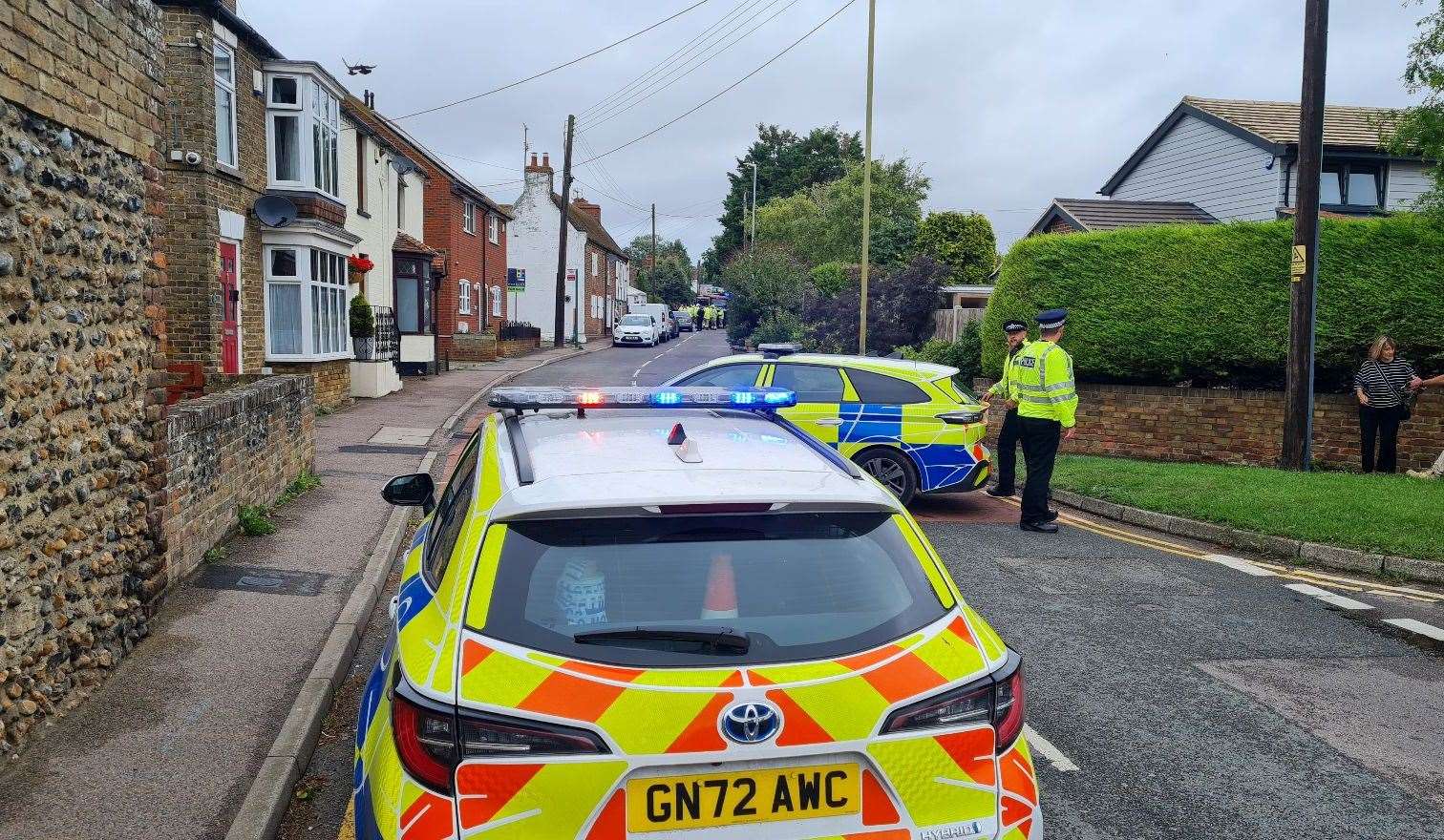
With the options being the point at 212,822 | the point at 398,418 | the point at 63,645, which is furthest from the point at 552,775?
the point at 398,418

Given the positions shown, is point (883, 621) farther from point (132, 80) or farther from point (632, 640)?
point (132, 80)

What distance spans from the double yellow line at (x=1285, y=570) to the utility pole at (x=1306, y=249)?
398 centimetres

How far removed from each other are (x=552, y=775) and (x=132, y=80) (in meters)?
5.40

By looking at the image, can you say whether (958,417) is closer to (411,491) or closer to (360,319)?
(411,491)

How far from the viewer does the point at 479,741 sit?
2.53 meters

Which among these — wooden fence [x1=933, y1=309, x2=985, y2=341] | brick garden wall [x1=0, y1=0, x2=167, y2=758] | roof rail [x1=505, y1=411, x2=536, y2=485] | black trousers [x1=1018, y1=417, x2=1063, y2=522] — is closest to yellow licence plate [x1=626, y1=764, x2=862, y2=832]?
roof rail [x1=505, y1=411, x2=536, y2=485]

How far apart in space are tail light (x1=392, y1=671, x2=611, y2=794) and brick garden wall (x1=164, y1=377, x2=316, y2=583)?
5.01m

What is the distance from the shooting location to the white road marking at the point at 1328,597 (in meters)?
7.80

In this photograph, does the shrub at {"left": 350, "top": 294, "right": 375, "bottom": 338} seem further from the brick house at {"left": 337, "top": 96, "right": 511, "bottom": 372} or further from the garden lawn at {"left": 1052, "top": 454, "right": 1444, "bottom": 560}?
the garden lawn at {"left": 1052, "top": 454, "right": 1444, "bottom": 560}

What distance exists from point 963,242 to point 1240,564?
27.0 meters

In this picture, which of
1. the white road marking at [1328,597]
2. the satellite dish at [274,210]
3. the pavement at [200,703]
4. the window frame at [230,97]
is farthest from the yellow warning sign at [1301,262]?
the satellite dish at [274,210]

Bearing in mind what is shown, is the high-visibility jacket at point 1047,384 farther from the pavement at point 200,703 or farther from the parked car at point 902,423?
the pavement at point 200,703

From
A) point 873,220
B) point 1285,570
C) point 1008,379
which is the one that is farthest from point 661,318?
point 1285,570

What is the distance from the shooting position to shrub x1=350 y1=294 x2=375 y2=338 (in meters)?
23.3
